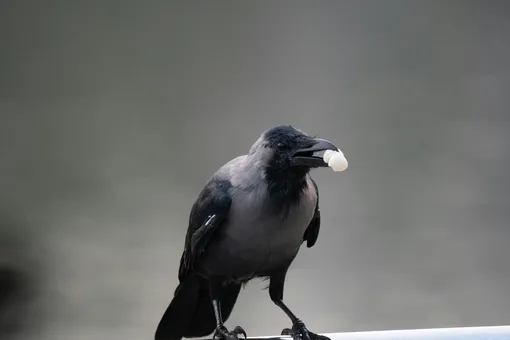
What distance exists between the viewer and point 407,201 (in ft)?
6.88

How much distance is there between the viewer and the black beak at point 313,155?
1.19 meters

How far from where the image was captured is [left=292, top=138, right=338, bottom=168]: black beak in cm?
119

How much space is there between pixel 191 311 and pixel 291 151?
1.94ft

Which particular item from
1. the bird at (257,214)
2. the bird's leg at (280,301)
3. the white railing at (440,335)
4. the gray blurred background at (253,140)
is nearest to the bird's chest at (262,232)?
the bird at (257,214)

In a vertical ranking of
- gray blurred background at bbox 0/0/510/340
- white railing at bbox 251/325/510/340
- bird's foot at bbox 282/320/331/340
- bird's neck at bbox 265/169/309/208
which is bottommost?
white railing at bbox 251/325/510/340

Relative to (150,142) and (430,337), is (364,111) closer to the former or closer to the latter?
(150,142)

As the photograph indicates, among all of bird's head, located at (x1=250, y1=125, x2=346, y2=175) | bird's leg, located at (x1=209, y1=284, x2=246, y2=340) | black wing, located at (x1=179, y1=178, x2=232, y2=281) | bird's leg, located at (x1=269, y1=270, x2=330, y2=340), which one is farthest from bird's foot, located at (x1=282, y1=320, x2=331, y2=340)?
A: bird's head, located at (x1=250, y1=125, x2=346, y2=175)

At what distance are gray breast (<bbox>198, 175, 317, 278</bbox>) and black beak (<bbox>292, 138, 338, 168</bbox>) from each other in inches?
4.4

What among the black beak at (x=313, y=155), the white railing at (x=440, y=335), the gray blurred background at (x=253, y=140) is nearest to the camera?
the black beak at (x=313, y=155)

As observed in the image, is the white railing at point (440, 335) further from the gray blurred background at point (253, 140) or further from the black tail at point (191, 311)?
the gray blurred background at point (253, 140)

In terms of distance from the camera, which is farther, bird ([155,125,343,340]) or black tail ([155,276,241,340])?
black tail ([155,276,241,340])

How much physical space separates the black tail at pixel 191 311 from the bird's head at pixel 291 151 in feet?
1.36

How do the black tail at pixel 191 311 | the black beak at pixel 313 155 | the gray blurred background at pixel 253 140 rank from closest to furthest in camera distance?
1. the black beak at pixel 313 155
2. the black tail at pixel 191 311
3. the gray blurred background at pixel 253 140

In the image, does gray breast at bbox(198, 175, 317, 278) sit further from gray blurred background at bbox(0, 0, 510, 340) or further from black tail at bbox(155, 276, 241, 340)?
gray blurred background at bbox(0, 0, 510, 340)
